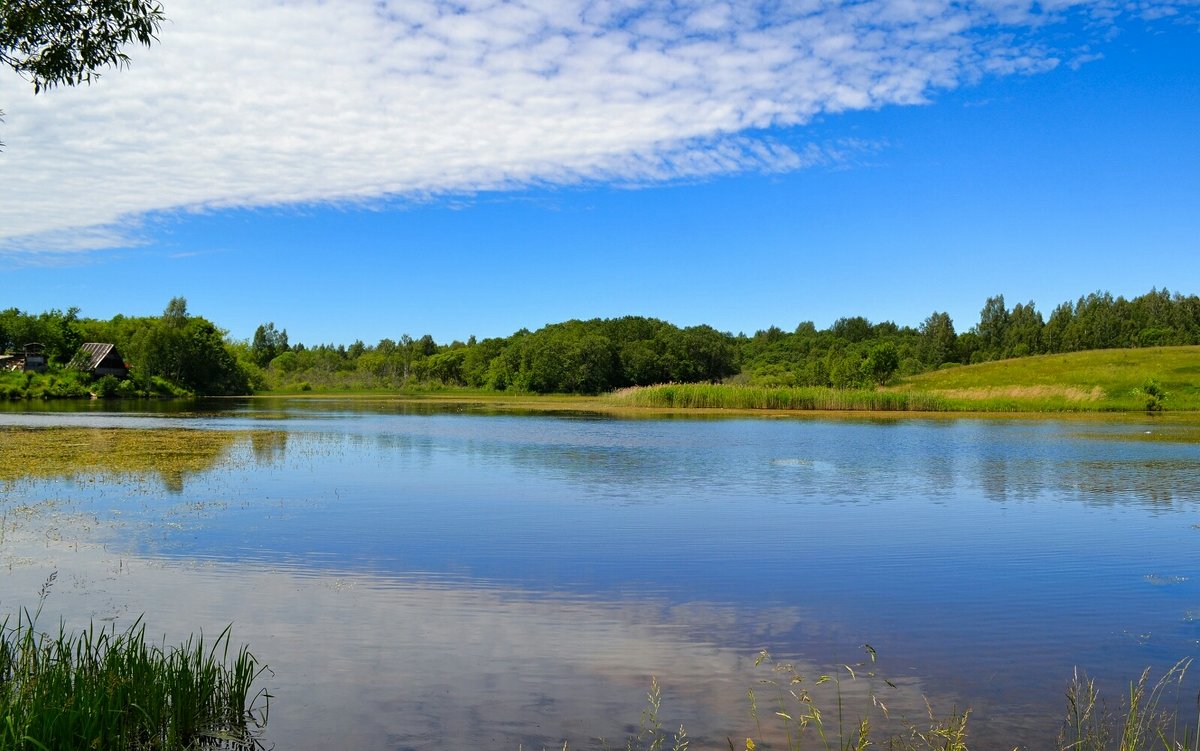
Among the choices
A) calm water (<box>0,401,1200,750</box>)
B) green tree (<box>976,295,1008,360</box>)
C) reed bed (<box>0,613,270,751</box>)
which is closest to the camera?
reed bed (<box>0,613,270,751</box>)

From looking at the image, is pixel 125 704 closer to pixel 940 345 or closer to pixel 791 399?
Answer: pixel 791 399

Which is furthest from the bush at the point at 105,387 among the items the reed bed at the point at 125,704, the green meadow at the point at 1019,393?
the reed bed at the point at 125,704

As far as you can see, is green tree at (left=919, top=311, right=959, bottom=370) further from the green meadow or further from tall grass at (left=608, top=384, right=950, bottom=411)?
Result: tall grass at (left=608, top=384, right=950, bottom=411)

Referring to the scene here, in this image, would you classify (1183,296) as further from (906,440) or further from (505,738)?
(505,738)

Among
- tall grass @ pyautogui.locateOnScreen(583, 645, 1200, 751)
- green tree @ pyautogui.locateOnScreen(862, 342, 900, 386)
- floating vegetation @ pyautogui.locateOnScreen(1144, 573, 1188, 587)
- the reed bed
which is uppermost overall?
green tree @ pyautogui.locateOnScreen(862, 342, 900, 386)

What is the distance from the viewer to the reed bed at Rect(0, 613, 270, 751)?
14.6 feet

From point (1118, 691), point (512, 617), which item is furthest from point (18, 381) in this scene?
point (1118, 691)

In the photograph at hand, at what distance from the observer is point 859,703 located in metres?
6.10

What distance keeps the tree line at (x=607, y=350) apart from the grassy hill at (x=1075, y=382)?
9.24m

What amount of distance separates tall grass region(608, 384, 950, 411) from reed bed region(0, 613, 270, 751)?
56.3 m

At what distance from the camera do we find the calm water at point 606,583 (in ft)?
20.1

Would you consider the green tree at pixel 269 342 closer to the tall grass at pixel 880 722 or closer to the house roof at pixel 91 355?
the house roof at pixel 91 355

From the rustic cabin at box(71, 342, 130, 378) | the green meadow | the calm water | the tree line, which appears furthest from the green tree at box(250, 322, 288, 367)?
the calm water

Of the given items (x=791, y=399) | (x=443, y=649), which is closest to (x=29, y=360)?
(x=791, y=399)
